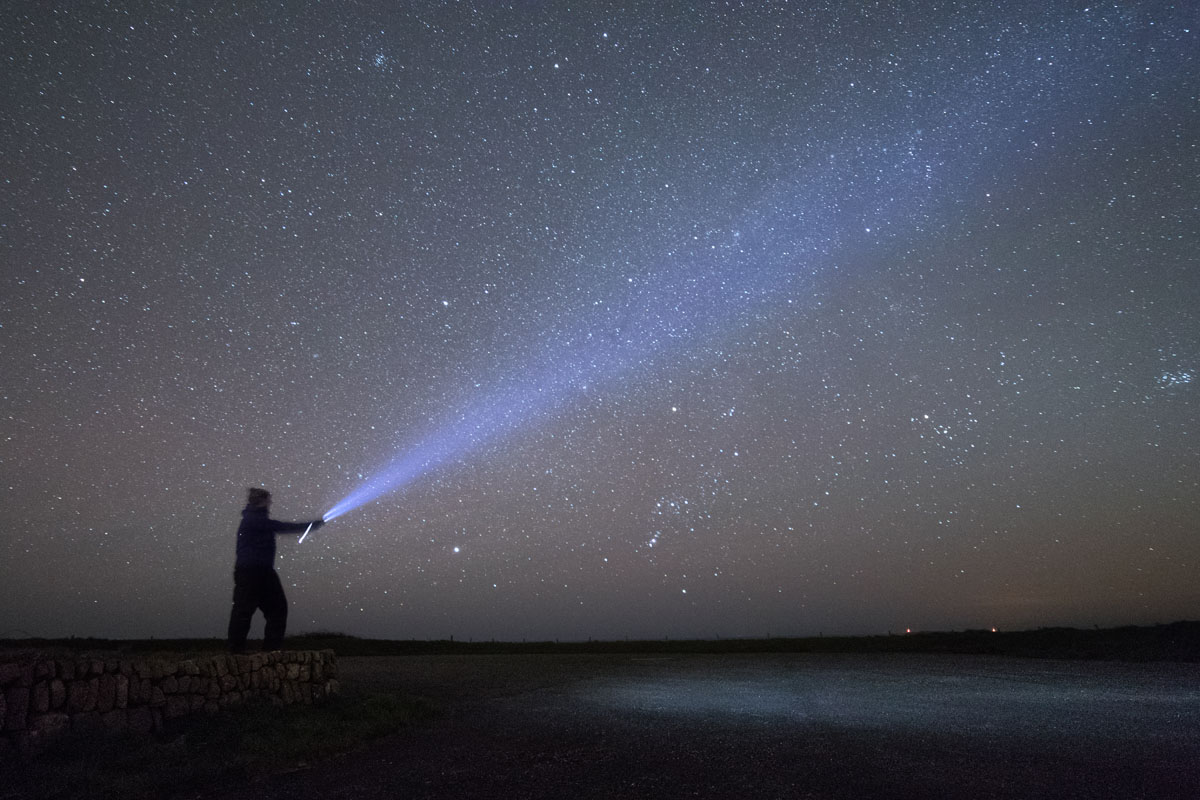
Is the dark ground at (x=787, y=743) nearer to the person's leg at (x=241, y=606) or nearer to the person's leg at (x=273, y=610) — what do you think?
the person's leg at (x=273, y=610)

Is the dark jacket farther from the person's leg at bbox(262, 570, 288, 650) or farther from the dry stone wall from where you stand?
the dry stone wall

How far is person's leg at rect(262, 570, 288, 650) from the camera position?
11.7 metres

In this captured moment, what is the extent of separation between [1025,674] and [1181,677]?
2.66 meters

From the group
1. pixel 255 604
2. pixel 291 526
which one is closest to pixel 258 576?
pixel 255 604

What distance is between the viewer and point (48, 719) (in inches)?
271

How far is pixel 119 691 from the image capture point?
7676 millimetres

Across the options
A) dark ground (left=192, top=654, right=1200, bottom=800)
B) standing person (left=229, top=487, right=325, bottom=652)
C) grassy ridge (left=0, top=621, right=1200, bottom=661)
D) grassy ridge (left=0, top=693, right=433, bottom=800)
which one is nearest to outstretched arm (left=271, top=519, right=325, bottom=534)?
standing person (left=229, top=487, right=325, bottom=652)

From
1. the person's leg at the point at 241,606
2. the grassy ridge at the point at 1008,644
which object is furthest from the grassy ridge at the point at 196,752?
the grassy ridge at the point at 1008,644

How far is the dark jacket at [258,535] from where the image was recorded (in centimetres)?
1155

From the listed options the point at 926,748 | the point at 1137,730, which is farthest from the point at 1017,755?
the point at 1137,730

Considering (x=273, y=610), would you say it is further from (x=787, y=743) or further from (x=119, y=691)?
(x=787, y=743)

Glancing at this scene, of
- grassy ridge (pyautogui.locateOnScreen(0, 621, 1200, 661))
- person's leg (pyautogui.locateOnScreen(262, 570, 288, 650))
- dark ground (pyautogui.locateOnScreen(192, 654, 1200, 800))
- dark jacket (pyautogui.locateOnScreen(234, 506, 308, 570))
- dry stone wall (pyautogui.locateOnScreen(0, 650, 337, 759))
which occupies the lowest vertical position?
grassy ridge (pyautogui.locateOnScreen(0, 621, 1200, 661))

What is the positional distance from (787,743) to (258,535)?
8385 mm

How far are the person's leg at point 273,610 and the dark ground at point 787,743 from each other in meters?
2.10
